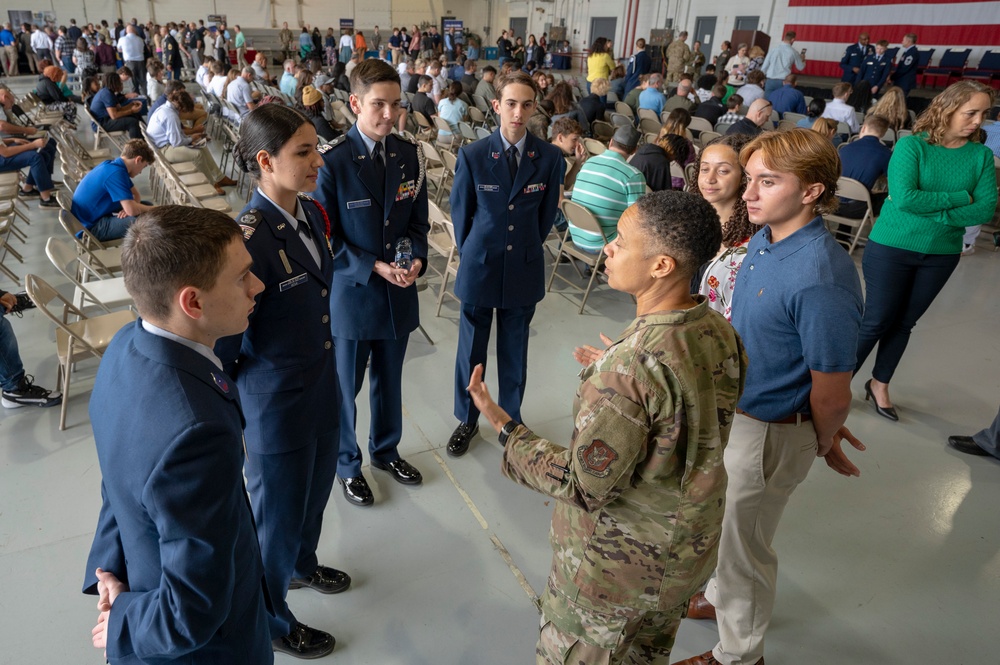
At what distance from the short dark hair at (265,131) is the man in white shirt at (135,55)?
1554cm

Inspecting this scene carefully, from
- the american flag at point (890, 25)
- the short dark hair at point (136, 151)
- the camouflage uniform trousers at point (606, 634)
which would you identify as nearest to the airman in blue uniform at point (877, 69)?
the american flag at point (890, 25)

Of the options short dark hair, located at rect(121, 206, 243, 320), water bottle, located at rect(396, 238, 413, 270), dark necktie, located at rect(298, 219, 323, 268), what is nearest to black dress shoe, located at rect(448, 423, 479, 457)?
water bottle, located at rect(396, 238, 413, 270)

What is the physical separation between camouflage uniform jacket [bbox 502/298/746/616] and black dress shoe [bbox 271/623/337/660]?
1098 mm

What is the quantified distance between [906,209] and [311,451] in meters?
2.98

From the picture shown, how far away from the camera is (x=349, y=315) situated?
253 centimetres

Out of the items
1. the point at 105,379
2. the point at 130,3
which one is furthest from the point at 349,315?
the point at 130,3

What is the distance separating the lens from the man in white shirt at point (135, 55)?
46.2 feet

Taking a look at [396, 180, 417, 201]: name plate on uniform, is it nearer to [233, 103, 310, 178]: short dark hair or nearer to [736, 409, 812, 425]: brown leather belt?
[233, 103, 310, 178]: short dark hair

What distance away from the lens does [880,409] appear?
3627 millimetres

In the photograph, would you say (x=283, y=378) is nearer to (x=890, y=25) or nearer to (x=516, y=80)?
(x=516, y=80)

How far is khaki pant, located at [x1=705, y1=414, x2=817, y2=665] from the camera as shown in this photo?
1.79 m

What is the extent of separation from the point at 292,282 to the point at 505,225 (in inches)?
50.4

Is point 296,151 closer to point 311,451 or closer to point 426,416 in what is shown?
point 311,451

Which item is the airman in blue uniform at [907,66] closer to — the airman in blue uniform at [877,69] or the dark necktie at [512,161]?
the airman in blue uniform at [877,69]
